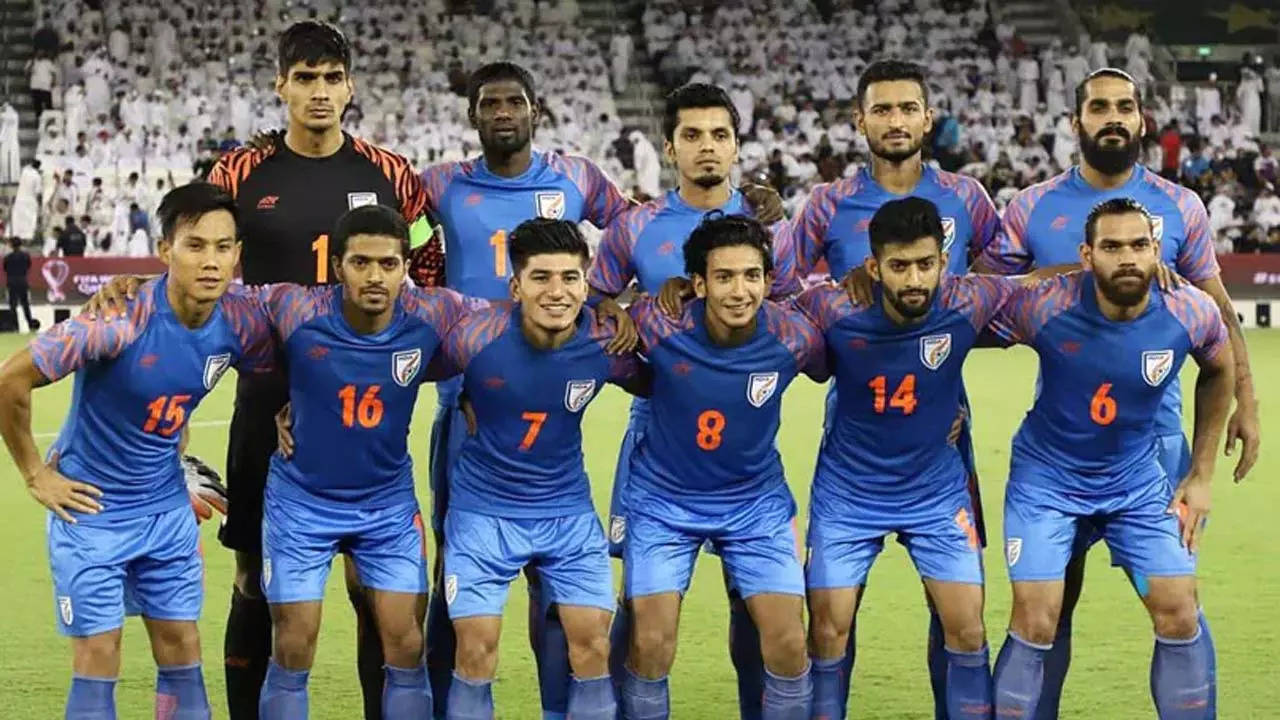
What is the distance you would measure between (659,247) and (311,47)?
139 cm

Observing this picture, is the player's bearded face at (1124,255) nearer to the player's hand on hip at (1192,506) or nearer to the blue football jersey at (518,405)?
the player's hand on hip at (1192,506)

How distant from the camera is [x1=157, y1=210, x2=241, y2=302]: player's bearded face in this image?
223 inches

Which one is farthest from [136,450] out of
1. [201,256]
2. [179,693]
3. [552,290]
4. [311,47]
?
[311,47]

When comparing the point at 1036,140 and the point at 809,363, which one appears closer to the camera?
the point at 809,363

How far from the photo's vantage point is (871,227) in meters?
5.98

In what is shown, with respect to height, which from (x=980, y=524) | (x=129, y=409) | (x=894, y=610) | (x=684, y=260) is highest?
(x=684, y=260)

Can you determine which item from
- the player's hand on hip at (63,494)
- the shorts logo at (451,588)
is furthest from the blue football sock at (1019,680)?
the player's hand on hip at (63,494)

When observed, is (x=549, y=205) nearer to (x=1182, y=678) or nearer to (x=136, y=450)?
(x=136, y=450)

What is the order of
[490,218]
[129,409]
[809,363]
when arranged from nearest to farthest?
[129,409] → [809,363] → [490,218]

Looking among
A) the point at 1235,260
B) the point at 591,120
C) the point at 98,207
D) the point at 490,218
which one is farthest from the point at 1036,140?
the point at 490,218

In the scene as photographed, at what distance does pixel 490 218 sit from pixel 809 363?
1340mm

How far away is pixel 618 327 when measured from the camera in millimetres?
6059

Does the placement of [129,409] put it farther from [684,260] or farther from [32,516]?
[32,516]

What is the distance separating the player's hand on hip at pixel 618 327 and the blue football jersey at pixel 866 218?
2.94 ft
